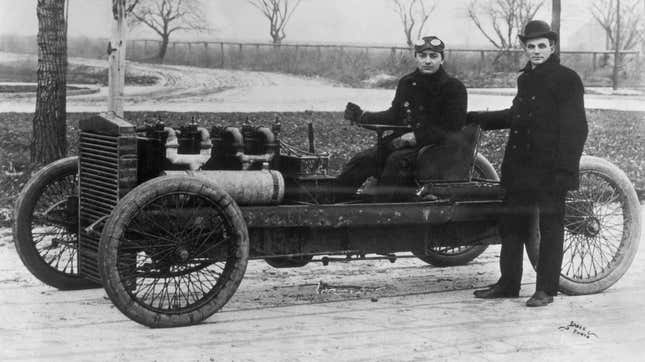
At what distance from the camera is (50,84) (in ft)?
29.7

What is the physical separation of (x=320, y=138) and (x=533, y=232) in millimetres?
5951

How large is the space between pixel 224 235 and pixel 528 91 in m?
2.22

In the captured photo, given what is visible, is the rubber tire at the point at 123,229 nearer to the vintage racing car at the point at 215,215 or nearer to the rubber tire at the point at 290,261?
the vintage racing car at the point at 215,215

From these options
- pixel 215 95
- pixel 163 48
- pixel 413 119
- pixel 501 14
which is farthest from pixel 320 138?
pixel 413 119

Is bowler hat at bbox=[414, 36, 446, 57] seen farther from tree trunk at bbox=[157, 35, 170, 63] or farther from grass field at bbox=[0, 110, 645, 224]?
tree trunk at bbox=[157, 35, 170, 63]

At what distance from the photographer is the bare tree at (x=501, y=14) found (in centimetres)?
1150

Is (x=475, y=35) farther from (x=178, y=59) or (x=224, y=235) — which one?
(x=224, y=235)

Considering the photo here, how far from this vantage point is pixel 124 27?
7395 mm

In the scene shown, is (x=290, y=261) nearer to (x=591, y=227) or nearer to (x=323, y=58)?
(x=591, y=227)

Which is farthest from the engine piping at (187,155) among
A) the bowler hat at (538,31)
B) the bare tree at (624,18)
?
the bare tree at (624,18)

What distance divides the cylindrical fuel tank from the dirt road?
0.67 m

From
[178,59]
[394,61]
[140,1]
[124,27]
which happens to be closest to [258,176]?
[124,27]

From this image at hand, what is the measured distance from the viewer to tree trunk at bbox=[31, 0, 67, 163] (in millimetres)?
8930

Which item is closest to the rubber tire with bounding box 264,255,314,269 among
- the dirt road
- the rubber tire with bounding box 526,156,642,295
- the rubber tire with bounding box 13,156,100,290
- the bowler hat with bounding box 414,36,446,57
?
the dirt road
